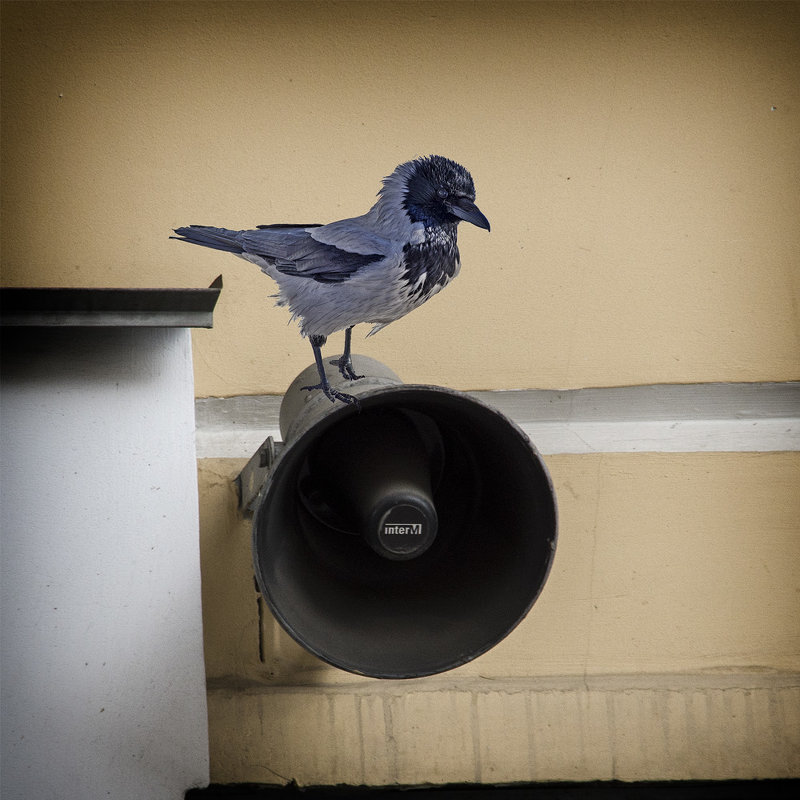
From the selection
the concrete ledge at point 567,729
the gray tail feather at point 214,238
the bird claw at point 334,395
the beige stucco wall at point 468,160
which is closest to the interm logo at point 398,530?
the bird claw at point 334,395

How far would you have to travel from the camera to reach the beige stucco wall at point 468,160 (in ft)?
6.68

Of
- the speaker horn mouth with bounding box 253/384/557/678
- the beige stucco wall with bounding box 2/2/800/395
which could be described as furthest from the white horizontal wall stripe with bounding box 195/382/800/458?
the speaker horn mouth with bounding box 253/384/557/678

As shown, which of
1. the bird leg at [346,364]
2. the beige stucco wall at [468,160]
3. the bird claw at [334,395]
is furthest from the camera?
the beige stucco wall at [468,160]

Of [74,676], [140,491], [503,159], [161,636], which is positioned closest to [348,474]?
[140,491]

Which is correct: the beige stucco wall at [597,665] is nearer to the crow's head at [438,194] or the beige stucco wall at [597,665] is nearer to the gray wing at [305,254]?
the gray wing at [305,254]

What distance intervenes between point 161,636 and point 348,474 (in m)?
0.75

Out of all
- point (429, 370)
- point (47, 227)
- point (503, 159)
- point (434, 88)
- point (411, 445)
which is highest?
point (434, 88)

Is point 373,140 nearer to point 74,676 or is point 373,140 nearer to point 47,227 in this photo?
point 47,227

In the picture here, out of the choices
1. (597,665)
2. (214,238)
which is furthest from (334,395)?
(597,665)

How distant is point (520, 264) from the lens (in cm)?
208

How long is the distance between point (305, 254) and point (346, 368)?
0.25m

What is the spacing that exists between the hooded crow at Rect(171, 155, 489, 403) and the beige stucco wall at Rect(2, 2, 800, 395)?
471mm

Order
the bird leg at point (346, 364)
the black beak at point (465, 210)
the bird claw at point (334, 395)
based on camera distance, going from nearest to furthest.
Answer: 1. the bird claw at point (334, 395)
2. the black beak at point (465, 210)
3. the bird leg at point (346, 364)

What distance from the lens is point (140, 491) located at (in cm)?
184
